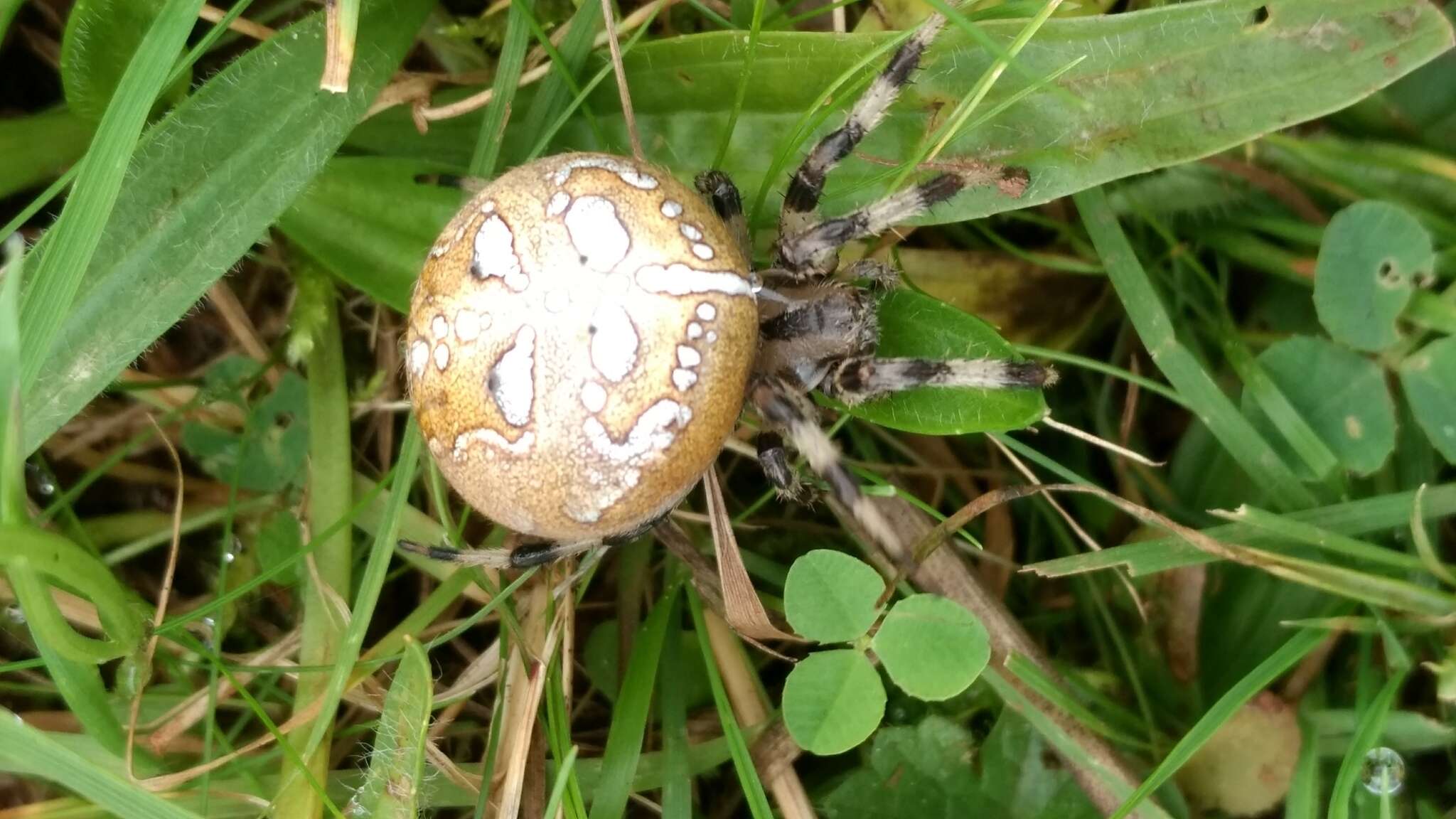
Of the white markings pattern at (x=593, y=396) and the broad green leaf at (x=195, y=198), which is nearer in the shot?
the white markings pattern at (x=593, y=396)

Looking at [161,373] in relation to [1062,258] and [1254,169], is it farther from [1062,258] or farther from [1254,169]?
[1254,169]

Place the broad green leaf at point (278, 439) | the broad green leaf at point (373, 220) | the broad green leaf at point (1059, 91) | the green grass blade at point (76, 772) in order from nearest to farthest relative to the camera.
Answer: the green grass blade at point (76, 772), the broad green leaf at point (1059, 91), the broad green leaf at point (373, 220), the broad green leaf at point (278, 439)

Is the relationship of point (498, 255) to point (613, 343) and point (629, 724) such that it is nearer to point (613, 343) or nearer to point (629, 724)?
point (613, 343)

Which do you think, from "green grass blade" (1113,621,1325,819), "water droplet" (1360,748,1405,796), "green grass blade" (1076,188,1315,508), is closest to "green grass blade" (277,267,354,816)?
"green grass blade" (1113,621,1325,819)

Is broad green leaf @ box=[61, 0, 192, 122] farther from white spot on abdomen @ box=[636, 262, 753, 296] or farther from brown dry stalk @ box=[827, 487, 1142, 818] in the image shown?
brown dry stalk @ box=[827, 487, 1142, 818]

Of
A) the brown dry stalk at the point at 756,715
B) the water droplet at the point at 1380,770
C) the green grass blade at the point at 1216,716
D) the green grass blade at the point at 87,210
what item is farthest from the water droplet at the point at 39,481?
the water droplet at the point at 1380,770

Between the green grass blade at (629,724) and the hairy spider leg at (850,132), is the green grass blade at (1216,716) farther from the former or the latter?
the hairy spider leg at (850,132)

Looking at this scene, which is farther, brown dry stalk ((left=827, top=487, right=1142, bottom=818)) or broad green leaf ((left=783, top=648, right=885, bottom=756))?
brown dry stalk ((left=827, top=487, right=1142, bottom=818))

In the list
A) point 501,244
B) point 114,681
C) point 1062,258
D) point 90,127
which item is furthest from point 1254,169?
point 114,681
